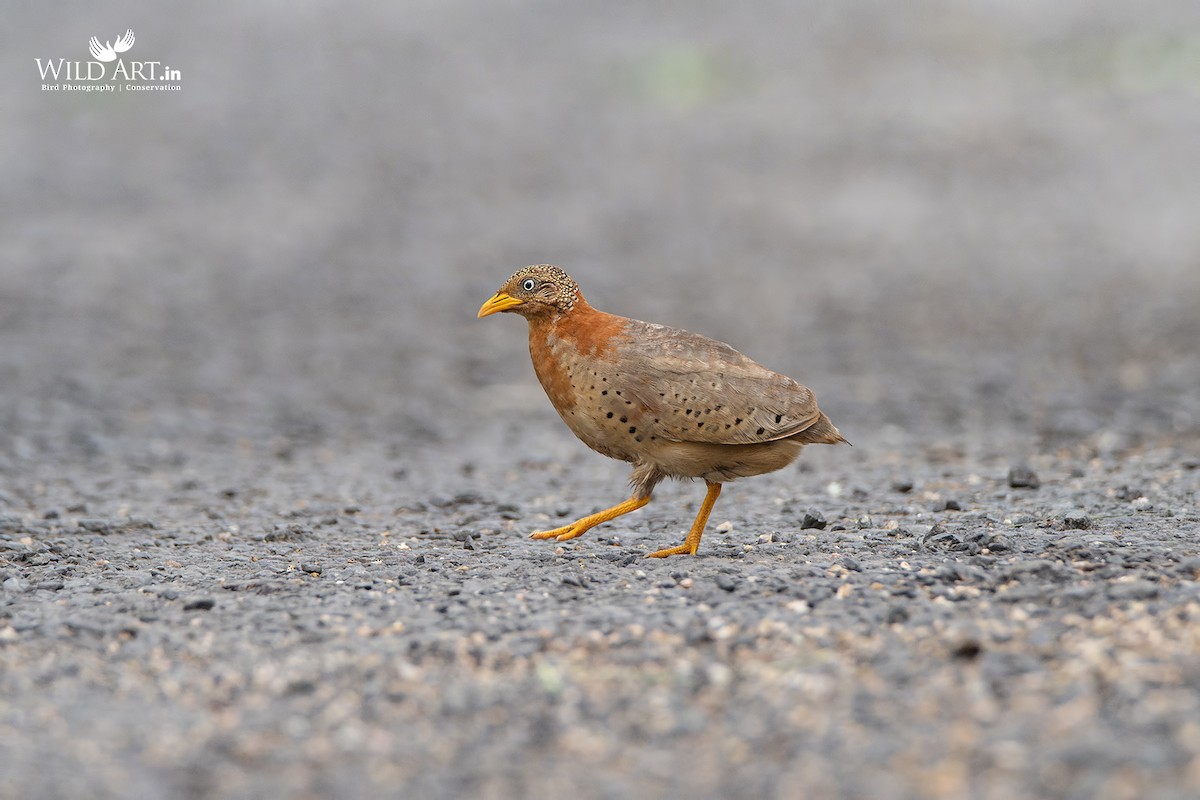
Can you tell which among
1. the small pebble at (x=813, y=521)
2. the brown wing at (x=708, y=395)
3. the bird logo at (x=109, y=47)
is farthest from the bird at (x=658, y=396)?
the bird logo at (x=109, y=47)

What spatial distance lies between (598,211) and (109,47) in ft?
32.9

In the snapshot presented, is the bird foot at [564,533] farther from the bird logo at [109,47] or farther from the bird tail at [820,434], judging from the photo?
the bird logo at [109,47]

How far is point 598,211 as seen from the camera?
17734mm

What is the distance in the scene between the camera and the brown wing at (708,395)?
21.7 ft

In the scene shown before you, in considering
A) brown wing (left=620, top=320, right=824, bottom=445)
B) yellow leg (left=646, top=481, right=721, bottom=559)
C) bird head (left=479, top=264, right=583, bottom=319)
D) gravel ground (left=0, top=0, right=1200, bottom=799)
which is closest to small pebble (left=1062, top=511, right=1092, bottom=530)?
gravel ground (left=0, top=0, right=1200, bottom=799)

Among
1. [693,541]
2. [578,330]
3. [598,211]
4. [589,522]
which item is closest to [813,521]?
[693,541]

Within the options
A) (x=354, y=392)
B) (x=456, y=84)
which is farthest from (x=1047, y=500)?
(x=456, y=84)

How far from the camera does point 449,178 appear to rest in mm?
18375

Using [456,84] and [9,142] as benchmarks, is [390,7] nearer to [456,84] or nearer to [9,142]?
[456,84]

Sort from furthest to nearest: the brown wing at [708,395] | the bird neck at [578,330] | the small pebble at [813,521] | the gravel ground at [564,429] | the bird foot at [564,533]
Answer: the small pebble at [813,521] < the bird foot at [564,533] < the bird neck at [578,330] < the brown wing at [708,395] < the gravel ground at [564,429]

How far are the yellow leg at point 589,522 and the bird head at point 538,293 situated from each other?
3.67ft

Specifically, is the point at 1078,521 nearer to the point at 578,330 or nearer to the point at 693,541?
the point at 693,541

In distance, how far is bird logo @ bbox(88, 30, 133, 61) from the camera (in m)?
21.5

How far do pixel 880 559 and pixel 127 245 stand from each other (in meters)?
12.4
